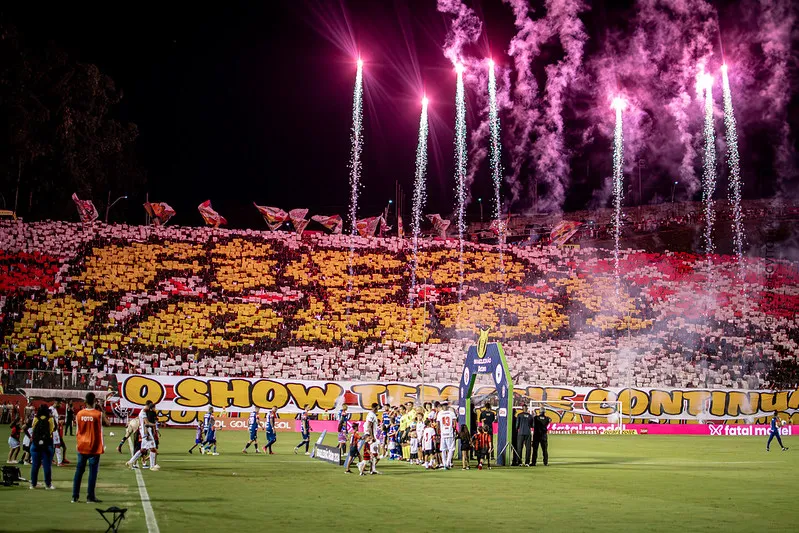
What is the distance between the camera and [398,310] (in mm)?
62250

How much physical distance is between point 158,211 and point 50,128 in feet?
38.2

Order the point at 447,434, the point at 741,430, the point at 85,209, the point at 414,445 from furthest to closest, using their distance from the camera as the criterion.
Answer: the point at 85,209, the point at 741,430, the point at 414,445, the point at 447,434

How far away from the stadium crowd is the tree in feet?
41.2

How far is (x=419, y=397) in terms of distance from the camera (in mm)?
49312

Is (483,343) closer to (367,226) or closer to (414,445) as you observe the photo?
(414,445)

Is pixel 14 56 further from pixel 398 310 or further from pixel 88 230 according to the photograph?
pixel 398 310

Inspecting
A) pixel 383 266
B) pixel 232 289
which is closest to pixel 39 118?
pixel 232 289

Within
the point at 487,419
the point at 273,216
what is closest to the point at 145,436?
the point at 487,419

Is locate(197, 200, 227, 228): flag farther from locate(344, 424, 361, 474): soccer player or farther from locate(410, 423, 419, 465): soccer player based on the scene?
locate(344, 424, 361, 474): soccer player

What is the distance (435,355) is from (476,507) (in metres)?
39.8

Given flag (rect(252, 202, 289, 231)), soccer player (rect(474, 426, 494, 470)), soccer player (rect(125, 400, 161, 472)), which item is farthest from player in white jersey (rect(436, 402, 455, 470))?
flag (rect(252, 202, 289, 231))

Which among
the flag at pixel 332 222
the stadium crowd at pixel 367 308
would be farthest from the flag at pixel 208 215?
the stadium crowd at pixel 367 308

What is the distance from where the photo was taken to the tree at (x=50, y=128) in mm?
72688

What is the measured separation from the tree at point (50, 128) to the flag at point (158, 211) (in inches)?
252
